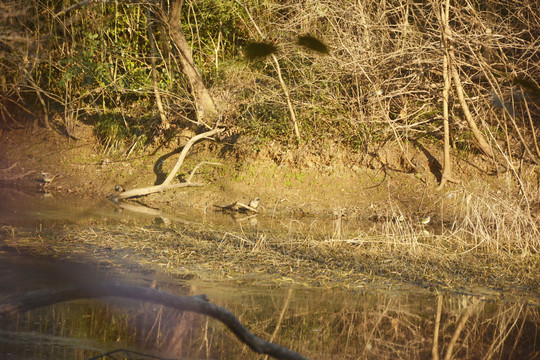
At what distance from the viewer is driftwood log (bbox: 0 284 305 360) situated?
101 inches

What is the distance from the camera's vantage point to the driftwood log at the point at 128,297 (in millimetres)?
2568

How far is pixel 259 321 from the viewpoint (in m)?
5.00

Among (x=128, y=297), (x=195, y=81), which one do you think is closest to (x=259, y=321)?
(x=128, y=297)

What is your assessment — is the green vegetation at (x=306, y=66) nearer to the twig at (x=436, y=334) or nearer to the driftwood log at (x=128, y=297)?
the twig at (x=436, y=334)

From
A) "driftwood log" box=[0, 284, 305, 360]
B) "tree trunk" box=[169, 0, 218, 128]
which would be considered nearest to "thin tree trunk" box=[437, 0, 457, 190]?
"tree trunk" box=[169, 0, 218, 128]

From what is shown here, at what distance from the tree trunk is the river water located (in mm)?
7972

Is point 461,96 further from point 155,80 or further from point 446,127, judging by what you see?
point 155,80

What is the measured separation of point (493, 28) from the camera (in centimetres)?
1214

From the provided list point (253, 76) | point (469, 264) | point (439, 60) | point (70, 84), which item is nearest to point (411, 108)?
point (439, 60)

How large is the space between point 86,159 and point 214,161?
11.8 ft

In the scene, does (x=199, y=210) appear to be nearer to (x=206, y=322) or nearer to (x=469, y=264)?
(x=469, y=264)

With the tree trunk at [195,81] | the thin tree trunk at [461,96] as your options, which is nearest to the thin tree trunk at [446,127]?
the thin tree trunk at [461,96]

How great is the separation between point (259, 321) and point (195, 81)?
1045cm

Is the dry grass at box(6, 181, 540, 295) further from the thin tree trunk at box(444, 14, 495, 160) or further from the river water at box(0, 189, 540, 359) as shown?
the thin tree trunk at box(444, 14, 495, 160)
